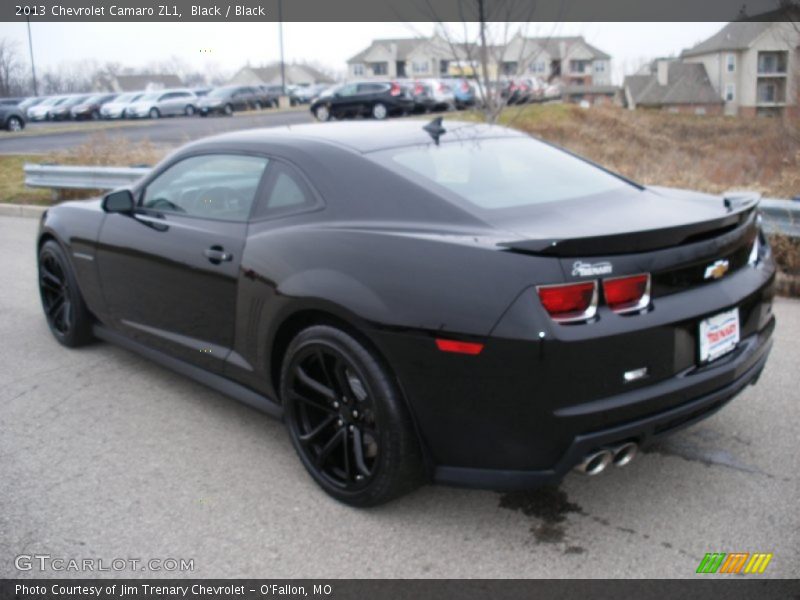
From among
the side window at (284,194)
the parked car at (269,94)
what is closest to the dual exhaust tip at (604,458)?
the side window at (284,194)

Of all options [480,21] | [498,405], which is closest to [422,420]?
[498,405]

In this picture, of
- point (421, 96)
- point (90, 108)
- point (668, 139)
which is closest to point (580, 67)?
point (668, 139)

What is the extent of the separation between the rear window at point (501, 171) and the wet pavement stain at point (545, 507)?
122cm

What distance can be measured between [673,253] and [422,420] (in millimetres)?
1102

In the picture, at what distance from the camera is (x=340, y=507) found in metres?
3.31

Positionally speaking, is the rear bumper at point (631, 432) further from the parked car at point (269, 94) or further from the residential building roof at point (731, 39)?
the residential building roof at point (731, 39)

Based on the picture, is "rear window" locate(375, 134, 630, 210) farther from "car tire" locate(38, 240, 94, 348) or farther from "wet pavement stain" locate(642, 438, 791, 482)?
"car tire" locate(38, 240, 94, 348)

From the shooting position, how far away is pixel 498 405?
2758 millimetres

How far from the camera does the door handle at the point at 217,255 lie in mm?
3783

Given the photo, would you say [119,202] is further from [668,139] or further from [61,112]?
[61,112]

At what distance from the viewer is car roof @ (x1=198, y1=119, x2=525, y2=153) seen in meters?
3.75

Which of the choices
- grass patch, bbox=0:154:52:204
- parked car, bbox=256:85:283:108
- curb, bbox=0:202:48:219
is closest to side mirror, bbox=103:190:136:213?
curb, bbox=0:202:48:219

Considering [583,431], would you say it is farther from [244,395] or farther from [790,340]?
[790,340]

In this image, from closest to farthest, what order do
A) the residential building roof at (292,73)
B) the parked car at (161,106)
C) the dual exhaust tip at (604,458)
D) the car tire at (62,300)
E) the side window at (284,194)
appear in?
1. the dual exhaust tip at (604,458)
2. the side window at (284,194)
3. the car tire at (62,300)
4. the parked car at (161,106)
5. the residential building roof at (292,73)
